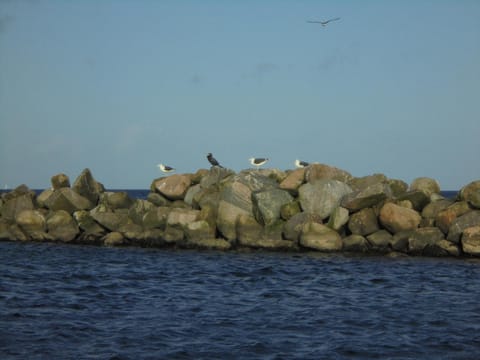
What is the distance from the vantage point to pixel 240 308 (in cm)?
1611

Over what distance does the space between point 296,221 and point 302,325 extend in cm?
1360

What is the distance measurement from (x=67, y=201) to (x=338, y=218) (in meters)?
13.6

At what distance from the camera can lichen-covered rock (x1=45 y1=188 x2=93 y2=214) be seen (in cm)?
3269

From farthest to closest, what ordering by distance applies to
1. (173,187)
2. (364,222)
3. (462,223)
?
(173,187)
(364,222)
(462,223)

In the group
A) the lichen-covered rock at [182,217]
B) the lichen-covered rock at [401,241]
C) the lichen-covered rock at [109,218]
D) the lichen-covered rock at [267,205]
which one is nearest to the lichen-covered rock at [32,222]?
the lichen-covered rock at [109,218]

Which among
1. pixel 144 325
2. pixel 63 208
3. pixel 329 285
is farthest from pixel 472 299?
pixel 63 208

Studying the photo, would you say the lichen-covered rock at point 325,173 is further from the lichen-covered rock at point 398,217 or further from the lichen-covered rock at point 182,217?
the lichen-covered rock at point 182,217

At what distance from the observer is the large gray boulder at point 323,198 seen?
28.1 metres

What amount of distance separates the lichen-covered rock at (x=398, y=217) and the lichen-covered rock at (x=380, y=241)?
0.37m

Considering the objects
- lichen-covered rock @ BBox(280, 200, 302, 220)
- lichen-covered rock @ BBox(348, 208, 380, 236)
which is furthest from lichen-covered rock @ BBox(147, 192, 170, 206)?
lichen-covered rock @ BBox(348, 208, 380, 236)

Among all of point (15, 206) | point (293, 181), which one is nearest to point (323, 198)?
point (293, 181)

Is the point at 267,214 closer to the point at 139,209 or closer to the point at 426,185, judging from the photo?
the point at 139,209

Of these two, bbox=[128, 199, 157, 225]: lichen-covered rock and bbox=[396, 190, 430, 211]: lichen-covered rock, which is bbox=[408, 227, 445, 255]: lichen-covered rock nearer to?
bbox=[396, 190, 430, 211]: lichen-covered rock

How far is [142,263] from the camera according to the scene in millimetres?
25156
